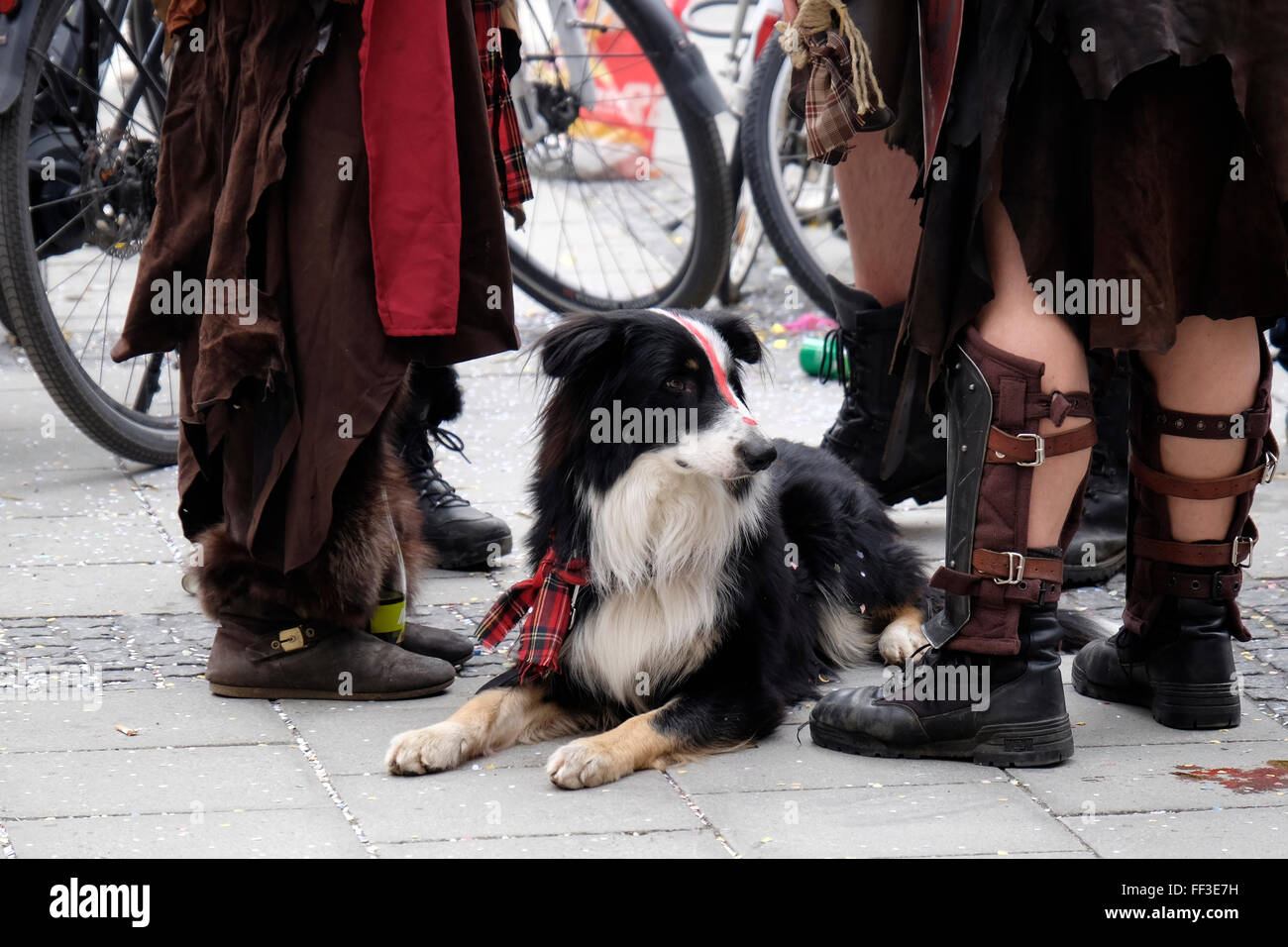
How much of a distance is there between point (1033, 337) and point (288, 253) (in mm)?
1396

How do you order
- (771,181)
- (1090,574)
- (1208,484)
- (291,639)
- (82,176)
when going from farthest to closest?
1. (771,181)
2. (82,176)
3. (1090,574)
4. (291,639)
5. (1208,484)

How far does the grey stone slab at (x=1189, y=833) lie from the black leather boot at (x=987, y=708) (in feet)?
0.78

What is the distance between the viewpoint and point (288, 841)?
2.56 metres

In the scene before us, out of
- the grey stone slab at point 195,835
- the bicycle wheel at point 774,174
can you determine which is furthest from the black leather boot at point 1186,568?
the bicycle wheel at point 774,174

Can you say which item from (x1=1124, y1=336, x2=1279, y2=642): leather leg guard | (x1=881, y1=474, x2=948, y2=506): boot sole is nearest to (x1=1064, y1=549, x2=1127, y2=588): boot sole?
Result: (x1=881, y1=474, x2=948, y2=506): boot sole

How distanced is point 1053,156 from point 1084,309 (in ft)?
0.88

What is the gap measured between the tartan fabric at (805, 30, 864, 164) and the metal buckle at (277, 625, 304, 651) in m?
1.40

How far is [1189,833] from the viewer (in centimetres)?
260

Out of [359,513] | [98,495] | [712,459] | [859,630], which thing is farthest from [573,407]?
[98,495]

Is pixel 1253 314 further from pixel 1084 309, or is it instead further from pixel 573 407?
pixel 573 407

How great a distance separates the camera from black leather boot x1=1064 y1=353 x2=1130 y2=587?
405 centimetres

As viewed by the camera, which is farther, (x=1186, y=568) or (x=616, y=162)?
(x=616, y=162)

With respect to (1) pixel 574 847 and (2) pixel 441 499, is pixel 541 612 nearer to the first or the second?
(1) pixel 574 847

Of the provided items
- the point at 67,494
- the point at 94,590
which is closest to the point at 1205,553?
the point at 94,590
